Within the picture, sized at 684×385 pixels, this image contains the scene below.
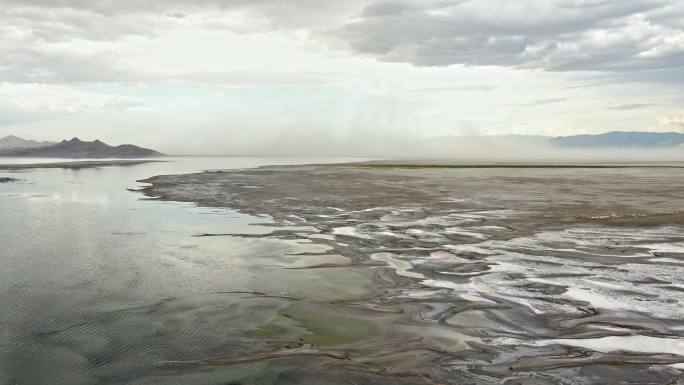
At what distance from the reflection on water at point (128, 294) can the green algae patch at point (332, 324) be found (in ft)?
2.20

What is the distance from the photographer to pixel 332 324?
946cm

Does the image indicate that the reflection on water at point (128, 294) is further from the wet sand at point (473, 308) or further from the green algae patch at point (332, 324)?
the green algae patch at point (332, 324)

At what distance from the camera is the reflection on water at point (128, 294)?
300 inches

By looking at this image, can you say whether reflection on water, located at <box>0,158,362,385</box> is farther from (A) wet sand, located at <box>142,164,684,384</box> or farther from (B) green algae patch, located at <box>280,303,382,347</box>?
(B) green algae patch, located at <box>280,303,382,347</box>

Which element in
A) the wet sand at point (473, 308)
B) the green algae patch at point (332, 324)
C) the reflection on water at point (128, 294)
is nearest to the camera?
the wet sand at point (473, 308)

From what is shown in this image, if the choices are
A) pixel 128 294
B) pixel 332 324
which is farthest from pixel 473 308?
pixel 128 294

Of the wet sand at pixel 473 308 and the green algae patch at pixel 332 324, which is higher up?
the wet sand at pixel 473 308

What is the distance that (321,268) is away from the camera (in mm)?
14094

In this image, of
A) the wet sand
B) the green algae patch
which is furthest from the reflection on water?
the green algae patch

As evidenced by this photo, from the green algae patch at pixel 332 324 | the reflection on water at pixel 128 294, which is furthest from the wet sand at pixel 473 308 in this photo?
the reflection on water at pixel 128 294

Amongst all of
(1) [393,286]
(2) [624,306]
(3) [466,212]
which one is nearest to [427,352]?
(1) [393,286]

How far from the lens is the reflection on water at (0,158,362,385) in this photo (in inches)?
300

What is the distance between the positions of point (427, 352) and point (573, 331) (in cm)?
291

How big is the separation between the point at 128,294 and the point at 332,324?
504 centimetres
